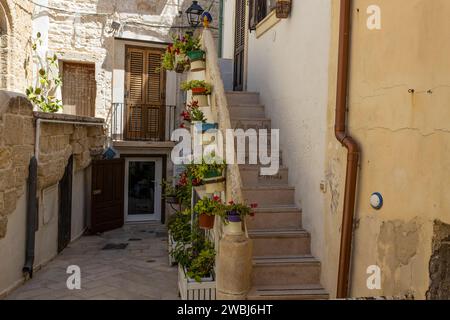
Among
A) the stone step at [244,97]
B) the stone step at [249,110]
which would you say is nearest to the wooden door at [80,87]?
the stone step at [244,97]

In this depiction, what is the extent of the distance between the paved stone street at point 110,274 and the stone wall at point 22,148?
1.21 metres

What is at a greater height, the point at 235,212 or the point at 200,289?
the point at 235,212

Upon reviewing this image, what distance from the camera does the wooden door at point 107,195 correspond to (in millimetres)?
10227

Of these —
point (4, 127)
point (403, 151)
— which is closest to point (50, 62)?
point (4, 127)

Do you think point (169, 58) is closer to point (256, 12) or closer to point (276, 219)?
point (256, 12)

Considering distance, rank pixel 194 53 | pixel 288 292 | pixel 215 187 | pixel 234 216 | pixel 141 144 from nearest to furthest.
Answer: pixel 234 216, pixel 288 292, pixel 215 187, pixel 194 53, pixel 141 144

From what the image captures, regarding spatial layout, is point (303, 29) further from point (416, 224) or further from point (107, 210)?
point (107, 210)

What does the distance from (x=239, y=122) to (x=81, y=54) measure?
729 cm

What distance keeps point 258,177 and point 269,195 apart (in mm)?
373

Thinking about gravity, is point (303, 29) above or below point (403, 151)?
above

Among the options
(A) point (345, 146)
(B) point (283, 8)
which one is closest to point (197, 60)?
(B) point (283, 8)

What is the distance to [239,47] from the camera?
880 cm

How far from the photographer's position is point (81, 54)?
36.9ft

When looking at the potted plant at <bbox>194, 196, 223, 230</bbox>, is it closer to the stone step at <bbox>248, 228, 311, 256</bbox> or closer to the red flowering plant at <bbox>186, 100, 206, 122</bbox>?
the stone step at <bbox>248, 228, 311, 256</bbox>
